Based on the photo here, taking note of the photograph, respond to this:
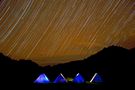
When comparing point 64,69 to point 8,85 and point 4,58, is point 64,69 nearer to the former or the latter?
point 4,58

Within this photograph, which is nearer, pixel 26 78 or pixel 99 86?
pixel 99 86

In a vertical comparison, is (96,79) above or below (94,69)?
above

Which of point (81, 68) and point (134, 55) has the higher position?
point (134, 55)

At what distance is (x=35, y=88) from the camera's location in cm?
641

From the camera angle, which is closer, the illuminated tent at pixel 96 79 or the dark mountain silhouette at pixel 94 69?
the illuminated tent at pixel 96 79

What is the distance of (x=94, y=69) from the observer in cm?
909

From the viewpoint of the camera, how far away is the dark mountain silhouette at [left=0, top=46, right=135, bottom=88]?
7.13m

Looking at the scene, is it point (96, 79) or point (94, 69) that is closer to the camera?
point (96, 79)

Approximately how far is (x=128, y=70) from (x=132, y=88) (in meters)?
0.91

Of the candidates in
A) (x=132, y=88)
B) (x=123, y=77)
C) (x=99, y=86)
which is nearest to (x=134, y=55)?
(x=123, y=77)

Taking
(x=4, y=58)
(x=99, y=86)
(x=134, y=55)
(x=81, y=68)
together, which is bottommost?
(x=4, y=58)

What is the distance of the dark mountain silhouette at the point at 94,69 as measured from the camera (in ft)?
23.4

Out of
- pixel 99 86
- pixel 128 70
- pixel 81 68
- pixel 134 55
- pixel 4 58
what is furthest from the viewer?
pixel 81 68

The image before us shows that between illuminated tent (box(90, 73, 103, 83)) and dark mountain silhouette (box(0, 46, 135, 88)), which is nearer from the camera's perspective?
illuminated tent (box(90, 73, 103, 83))
